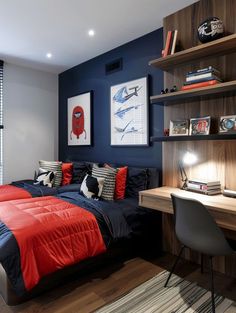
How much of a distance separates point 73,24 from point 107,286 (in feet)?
9.07

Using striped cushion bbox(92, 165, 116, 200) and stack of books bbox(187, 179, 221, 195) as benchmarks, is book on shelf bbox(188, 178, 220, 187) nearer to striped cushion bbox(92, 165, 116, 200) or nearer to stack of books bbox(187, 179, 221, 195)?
stack of books bbox(187, 179, 221, 195)

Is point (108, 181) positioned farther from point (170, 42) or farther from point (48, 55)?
point (48, 55)

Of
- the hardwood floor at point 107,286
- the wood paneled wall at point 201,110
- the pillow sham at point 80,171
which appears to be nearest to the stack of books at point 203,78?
the wood paneled wall at point 201,110

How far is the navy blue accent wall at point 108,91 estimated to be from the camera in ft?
9.71

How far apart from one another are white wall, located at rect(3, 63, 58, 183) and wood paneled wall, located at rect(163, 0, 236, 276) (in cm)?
259

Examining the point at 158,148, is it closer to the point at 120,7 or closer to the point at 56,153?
the point at 120,7

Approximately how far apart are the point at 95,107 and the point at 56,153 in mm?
1388

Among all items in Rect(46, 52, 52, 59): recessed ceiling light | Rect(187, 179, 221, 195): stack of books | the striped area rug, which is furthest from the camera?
Rect(46, 52, 52, 59): recessed ceiling light

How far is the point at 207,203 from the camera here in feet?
6.25

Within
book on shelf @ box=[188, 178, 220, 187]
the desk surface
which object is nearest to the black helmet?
book on shelf @ box=[188, 178, 220, 187]

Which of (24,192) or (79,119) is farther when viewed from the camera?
(79,119)

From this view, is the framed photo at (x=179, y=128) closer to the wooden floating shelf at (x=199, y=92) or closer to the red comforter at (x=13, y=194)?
the wooden floating shelf at (x=199, y=92)

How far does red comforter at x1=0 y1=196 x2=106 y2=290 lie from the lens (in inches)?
69.8

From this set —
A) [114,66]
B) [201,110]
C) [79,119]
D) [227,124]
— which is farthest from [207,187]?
[79,119]
